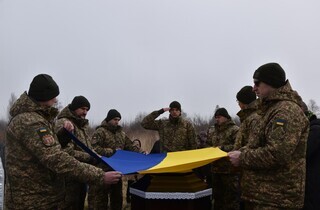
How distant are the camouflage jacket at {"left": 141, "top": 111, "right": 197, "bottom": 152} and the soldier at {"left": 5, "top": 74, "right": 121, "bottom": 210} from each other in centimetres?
368

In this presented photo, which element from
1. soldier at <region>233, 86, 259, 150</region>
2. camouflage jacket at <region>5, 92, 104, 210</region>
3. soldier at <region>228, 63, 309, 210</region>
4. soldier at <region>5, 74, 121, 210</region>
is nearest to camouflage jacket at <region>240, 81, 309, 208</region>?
soldier at <region>228, 63, 309, 210</region>

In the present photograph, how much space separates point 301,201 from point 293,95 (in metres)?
0.98

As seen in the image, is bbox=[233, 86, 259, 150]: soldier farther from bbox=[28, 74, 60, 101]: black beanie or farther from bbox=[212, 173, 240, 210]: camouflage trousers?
bbox=[28, 74, 60, 101]: black beanie

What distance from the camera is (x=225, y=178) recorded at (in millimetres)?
6164

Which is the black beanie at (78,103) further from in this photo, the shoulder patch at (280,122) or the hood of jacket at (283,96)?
the shoulder patch at (280,122)

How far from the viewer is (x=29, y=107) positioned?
11.1ft

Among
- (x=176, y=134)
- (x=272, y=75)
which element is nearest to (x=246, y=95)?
(x=176, y=134)

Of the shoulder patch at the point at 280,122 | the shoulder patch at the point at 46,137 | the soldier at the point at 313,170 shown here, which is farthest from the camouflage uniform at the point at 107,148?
the shoulder patch at the point at 280,122

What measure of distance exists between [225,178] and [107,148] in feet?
7.19

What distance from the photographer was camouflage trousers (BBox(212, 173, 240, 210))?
6105 millimetres

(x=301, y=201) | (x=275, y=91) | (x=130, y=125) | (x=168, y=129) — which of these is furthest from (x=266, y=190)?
(x=130, y=125)

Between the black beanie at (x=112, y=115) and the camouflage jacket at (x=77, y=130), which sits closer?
the camouflage jacket at (x=77, y=130)

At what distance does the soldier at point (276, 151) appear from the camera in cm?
311

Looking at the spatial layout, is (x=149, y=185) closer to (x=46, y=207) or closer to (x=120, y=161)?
(x=120, y=161)
